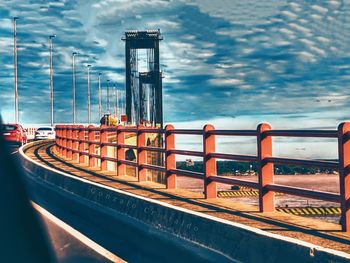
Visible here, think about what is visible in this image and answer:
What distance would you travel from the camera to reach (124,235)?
8.80 metres

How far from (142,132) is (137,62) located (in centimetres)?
6930

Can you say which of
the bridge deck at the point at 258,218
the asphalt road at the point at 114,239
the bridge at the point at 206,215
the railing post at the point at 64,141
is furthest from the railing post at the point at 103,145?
the railing post at the point at 64,141

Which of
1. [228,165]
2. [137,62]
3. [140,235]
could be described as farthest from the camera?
[228,165]

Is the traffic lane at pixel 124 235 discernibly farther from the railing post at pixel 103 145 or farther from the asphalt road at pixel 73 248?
the railing post at pixel 103 145

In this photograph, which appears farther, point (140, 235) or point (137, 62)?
point (137, 62)

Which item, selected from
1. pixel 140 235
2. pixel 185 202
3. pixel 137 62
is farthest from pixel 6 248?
pixel 137 62

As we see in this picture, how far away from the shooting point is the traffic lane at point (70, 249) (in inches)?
252

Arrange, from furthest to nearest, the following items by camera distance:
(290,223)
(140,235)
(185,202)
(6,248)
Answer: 1. (185,202)
2. (140,235)
3. (290,223)
4. (6,248)

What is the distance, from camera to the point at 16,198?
13.2ft

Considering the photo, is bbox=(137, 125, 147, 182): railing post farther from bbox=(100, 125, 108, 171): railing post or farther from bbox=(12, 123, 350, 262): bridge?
bbox=(100, 125, 108, 171): railing post

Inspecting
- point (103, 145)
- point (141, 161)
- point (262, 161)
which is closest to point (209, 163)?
point (262, 161)

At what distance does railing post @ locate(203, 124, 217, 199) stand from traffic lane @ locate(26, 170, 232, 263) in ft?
5.98

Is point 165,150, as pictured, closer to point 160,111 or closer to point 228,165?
point 160,111

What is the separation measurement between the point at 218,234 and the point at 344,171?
6.29ft
